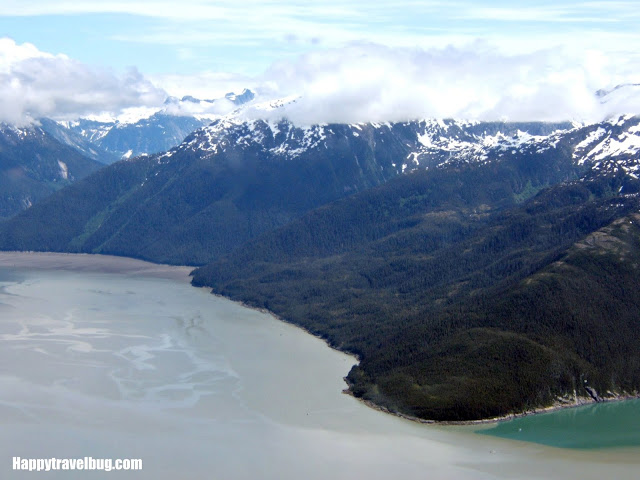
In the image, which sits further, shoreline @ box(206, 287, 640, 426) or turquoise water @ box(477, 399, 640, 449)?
shoreline @ box(206, 287, 640, 426)

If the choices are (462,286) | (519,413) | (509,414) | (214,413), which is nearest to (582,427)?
(519,413)

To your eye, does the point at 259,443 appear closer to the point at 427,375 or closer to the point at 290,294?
the point at 427,375

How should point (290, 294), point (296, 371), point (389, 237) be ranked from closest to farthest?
point (296, 371), point (290, 294), point (389, 237)

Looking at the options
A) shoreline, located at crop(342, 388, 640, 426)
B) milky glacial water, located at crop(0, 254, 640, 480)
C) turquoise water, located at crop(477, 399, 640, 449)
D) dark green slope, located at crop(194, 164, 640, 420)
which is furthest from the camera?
dark green slope, located at crop(194, 164, 640, 420)

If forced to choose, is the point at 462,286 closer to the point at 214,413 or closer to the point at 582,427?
the point at 582,427

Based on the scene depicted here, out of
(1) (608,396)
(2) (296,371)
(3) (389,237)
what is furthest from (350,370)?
(3) (389,237)

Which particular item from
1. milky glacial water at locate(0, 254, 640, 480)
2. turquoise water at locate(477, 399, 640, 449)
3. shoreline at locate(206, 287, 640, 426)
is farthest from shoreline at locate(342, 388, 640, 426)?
milky glacial water at locate(0, 254, 640, 480)

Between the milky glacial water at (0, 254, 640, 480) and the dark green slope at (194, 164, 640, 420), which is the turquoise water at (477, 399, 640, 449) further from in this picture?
the dark green slope at (194, 164, 640, 420)
